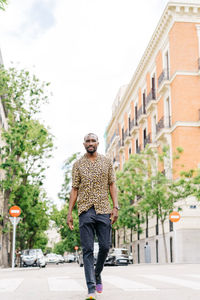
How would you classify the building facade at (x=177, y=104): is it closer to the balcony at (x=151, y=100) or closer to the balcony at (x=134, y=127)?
the balcony at (x=151, y=100)

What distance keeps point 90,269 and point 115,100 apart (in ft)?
200

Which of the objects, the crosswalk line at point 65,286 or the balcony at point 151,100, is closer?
the crosswalk line at point 65,286

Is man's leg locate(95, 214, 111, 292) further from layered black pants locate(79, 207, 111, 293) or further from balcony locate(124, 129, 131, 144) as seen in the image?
balcony locate(124, 129, 131, 144)

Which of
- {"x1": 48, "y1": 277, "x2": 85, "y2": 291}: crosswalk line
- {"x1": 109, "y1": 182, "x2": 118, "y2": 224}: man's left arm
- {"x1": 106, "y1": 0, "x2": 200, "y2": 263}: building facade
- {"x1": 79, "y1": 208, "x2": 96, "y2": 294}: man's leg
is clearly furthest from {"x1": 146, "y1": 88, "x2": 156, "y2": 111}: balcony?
{"x1": 79, "y1": 208, "x2": 96, "y2": 294}: man's leg

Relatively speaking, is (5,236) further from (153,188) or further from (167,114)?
(167,114)

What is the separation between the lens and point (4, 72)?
3291 centimetres

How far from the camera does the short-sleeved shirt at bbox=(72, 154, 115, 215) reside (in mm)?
6121

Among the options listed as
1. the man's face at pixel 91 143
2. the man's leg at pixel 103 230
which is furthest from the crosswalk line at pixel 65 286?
the man's face at pixel 91 143

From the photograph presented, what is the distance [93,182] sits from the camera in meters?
6.26

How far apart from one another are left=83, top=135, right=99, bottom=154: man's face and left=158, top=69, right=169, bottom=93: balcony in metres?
28.2

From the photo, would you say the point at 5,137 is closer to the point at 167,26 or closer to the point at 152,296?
the point at 167,26

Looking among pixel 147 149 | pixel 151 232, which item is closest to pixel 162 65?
pixel 147 149

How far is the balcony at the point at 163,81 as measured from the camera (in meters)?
33.9

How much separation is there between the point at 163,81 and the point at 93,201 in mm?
28845
